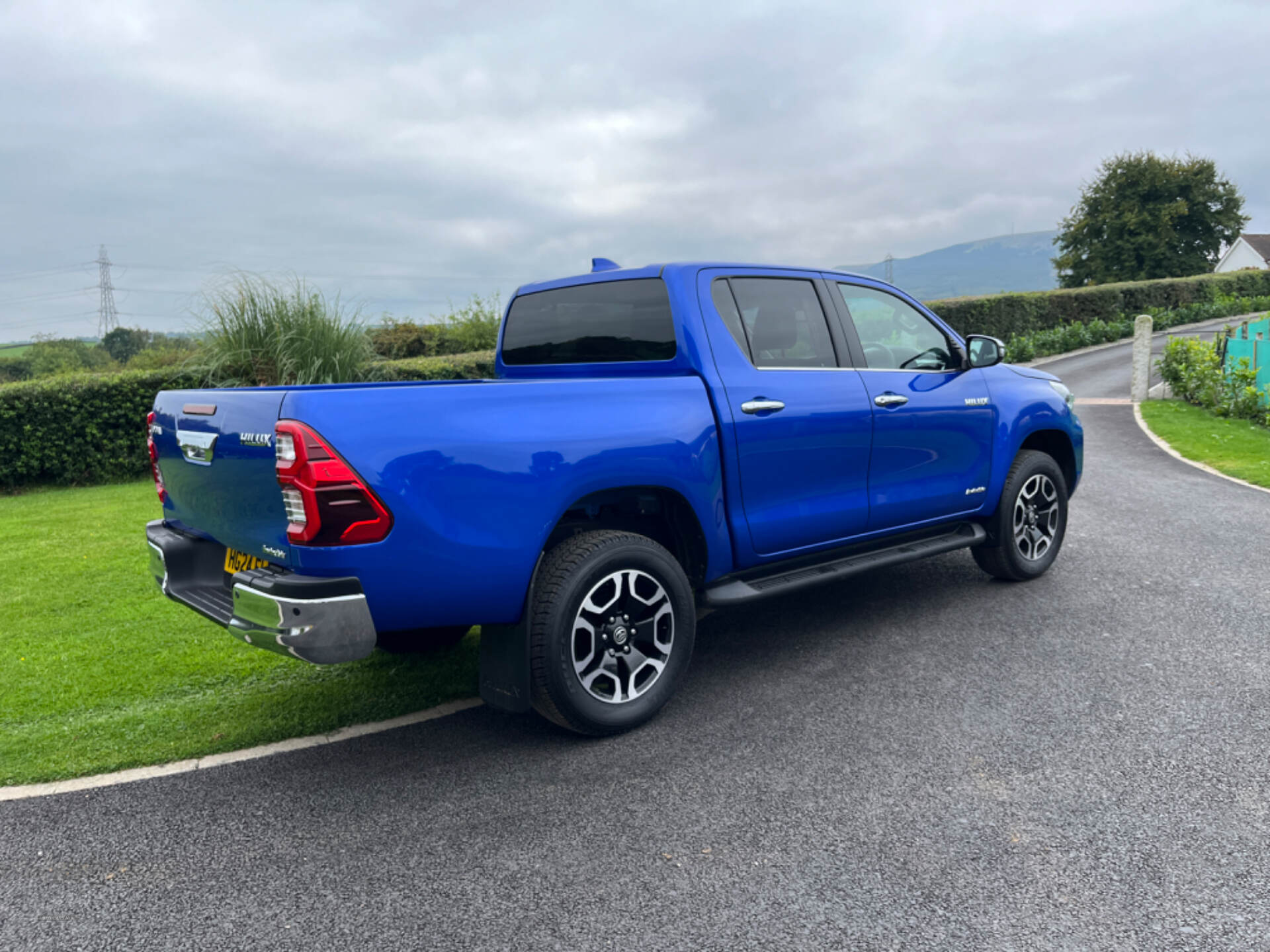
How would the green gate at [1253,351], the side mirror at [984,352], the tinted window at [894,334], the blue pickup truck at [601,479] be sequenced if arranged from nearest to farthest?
the blue pickup truck at [601,479], the tinted window at [894,334], the side mirror at [984,352], the green gate at [1253,351]

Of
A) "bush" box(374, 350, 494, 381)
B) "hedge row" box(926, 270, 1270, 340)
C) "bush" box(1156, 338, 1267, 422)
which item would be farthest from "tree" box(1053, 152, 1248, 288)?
"bush" box(374, 350, 494, 381)

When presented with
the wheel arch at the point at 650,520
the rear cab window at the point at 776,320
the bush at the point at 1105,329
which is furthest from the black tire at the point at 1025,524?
the bush at the point at 1105,329

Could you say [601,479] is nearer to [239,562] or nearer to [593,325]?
[593,325]

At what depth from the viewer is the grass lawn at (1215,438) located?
10281 mm

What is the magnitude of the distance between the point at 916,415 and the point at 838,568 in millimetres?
1019

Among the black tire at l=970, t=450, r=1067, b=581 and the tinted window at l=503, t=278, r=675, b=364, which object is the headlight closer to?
the black tire at l=970, t=450, r=1067, b=581

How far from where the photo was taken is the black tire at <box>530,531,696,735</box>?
3615 millimetres

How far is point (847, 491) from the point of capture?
4781 millimetres

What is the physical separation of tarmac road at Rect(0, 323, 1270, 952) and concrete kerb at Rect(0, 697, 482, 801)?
0.07 meters

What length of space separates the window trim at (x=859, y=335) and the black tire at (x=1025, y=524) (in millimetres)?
859

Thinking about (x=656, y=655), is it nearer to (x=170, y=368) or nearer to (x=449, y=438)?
(x=449, y=438)

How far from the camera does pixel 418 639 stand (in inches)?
191

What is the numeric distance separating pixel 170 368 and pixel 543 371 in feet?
29.2

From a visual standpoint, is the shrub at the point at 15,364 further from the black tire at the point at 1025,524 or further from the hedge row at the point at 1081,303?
the black tire at the point at 1025,524
